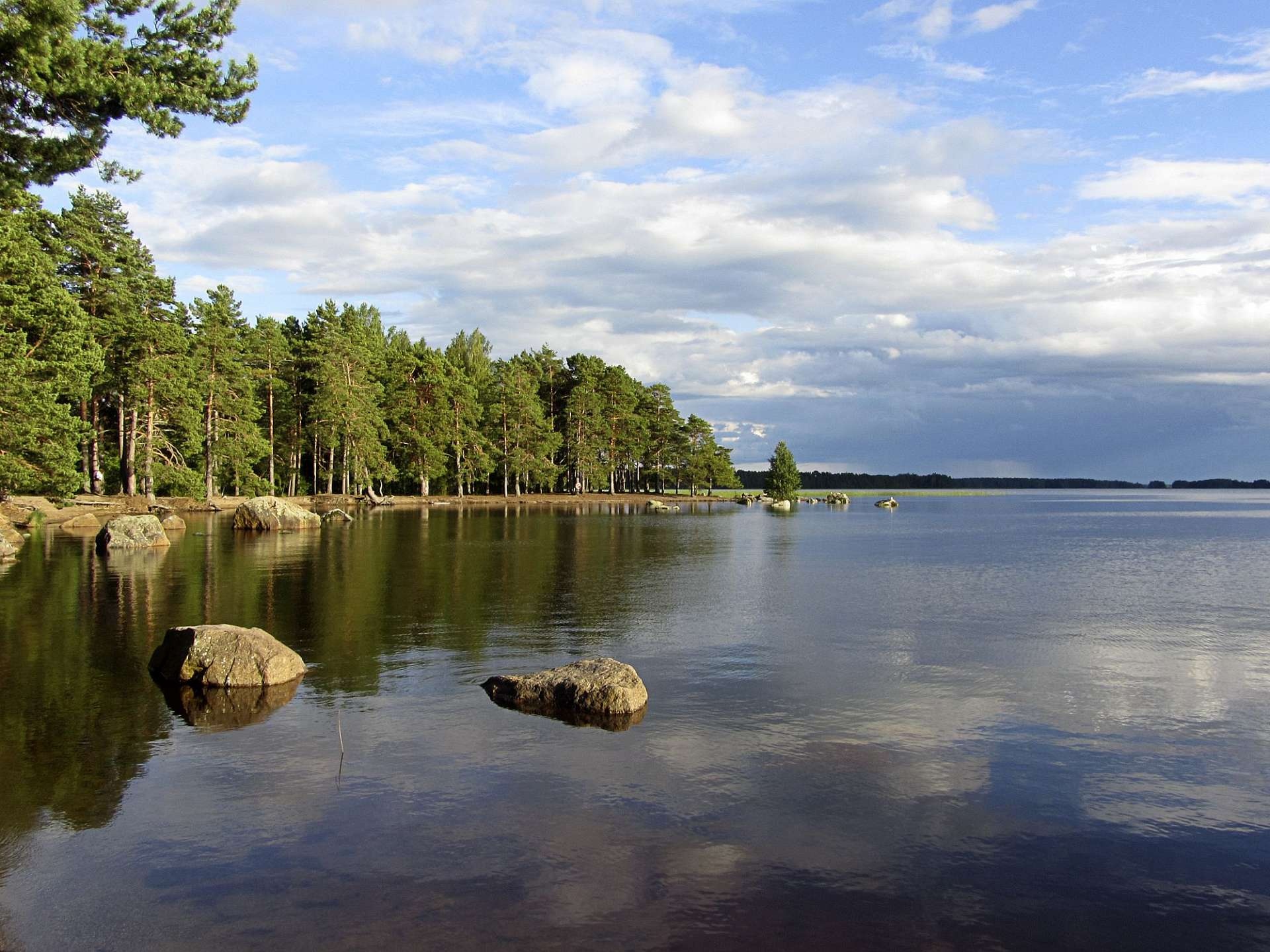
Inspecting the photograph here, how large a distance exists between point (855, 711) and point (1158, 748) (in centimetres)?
498

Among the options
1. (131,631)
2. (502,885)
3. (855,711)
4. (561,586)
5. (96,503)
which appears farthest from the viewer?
(96,503)

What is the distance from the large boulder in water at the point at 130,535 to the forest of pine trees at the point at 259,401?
3196mm

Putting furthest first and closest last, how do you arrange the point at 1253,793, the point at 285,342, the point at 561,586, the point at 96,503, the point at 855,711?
the point at 285,342, the point at 96,503, the point at 561,586, the point at 855,711, the point at 1253,793

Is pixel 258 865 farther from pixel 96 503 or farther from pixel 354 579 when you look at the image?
pixel 96 503

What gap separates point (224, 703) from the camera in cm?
1736

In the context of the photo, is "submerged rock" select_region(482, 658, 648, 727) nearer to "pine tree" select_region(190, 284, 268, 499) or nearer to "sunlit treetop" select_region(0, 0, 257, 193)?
"sunlit treetop" select_region(0, 0, 257, 193)

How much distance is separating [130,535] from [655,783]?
43.2 metres

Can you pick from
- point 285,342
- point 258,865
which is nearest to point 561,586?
point 258,865

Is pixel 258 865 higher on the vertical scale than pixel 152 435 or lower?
lower

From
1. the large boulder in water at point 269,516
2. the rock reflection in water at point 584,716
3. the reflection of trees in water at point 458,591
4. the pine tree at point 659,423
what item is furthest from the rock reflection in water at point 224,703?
the pine tree at point 659,423

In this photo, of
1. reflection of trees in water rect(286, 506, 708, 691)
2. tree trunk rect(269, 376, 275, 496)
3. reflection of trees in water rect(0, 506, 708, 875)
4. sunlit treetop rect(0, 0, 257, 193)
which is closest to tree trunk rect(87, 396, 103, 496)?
tree trunk rect(269, 376, 275, 496)

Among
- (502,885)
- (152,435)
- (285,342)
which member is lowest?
(502,885)

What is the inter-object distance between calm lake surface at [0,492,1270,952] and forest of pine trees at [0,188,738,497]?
19344 millimetres

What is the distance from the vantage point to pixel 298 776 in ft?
43.3
